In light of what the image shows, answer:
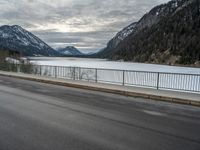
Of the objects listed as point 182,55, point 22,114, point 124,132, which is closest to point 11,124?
point 22,114

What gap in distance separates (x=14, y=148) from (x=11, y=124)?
1.78 meters

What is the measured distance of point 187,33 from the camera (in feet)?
407

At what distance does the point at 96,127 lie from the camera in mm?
6105

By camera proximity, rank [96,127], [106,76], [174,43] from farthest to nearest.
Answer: [174,43] < [106,76] < [96,127]

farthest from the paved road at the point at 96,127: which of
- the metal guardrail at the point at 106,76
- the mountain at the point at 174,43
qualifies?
the mountain at the point at 174,43

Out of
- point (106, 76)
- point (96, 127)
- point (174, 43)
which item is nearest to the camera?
point (96, 127)

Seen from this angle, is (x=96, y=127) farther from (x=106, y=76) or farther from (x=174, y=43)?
(x=174, y=43)

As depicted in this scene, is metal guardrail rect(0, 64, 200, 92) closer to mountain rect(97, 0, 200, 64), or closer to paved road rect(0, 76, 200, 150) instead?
paved road rect(0, 76, 200, 150)

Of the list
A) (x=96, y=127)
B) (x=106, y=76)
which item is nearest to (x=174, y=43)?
(x=106, y=76)

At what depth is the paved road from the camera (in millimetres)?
4871

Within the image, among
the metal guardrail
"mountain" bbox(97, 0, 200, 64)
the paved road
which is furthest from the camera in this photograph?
"mountain" bbox(97, 0, 200, 64)

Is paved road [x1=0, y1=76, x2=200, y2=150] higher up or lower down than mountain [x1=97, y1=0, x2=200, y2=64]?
lower down

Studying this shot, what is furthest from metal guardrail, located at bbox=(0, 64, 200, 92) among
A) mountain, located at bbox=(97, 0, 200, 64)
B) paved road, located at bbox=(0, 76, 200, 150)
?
mountain, located at bbox=(97, 0, 200, 64)

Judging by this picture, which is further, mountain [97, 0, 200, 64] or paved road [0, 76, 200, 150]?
mountain [97, 0, 200, 64]
